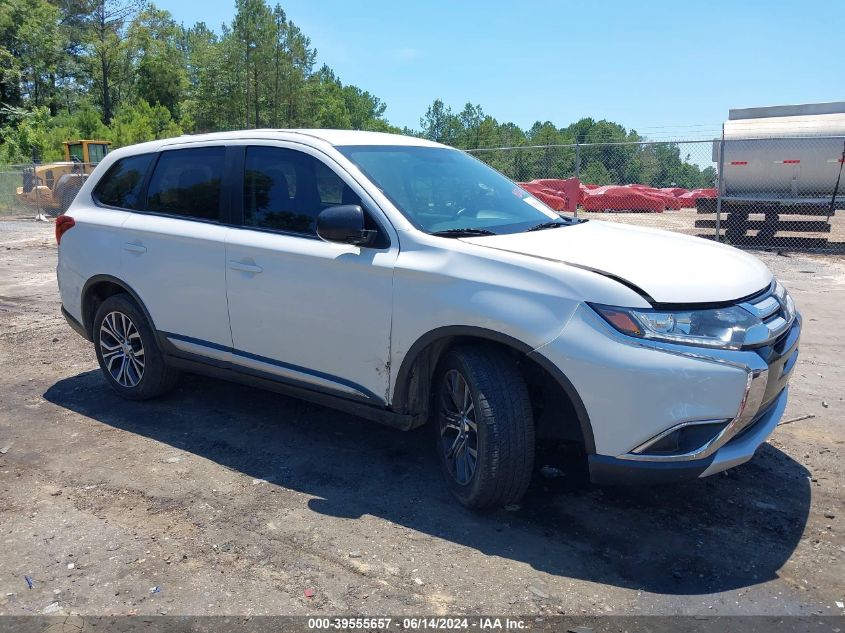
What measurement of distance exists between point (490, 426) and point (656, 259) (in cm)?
113

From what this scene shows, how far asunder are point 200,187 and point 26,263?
32.6ft

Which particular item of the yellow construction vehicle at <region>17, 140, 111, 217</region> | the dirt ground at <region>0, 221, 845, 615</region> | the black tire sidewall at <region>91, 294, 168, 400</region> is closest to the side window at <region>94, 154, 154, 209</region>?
the black tire sidewall at <region>91, 294, 168, 400</region>

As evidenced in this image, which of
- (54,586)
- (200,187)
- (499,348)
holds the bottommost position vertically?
(54,586)

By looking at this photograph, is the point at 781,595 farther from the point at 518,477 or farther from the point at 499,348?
the point at 499,348

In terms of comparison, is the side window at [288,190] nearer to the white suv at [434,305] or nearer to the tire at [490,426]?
the white suv at [434,305]

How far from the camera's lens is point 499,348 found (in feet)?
11.9

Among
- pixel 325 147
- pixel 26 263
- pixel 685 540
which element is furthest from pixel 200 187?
pixel 26 263

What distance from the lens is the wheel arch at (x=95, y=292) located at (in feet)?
17.4

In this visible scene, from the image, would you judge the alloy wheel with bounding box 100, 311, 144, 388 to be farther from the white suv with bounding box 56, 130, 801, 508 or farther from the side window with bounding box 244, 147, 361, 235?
the side window with bounding box 244, 147, 361, 235

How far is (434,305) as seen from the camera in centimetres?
362

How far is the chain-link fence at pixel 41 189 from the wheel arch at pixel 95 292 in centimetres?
1948

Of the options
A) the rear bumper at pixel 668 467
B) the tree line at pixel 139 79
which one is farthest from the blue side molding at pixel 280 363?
the tree line at pixel 139 79

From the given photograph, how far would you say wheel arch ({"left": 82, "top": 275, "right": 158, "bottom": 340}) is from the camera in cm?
529

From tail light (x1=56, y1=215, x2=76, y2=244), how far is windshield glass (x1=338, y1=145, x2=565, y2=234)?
99.9 inches
